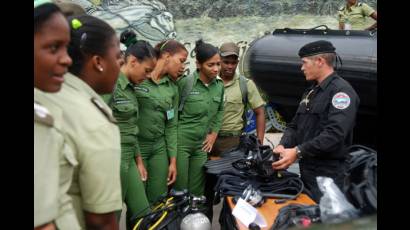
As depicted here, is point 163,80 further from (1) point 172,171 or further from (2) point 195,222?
(2) point 195,222

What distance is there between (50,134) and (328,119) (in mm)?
1970


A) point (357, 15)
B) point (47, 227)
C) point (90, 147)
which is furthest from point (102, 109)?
point (357, 15)

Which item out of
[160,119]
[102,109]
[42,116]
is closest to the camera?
[42,116]

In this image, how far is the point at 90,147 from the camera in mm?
1312

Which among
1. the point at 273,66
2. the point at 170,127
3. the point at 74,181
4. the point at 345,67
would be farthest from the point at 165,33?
the point at 74,181

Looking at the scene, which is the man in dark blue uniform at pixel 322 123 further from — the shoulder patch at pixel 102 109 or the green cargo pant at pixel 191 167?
the shoulder patch at pixel 102 109

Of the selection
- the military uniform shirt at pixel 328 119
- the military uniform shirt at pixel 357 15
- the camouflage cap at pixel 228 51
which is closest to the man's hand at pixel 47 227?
the military uniform shirt at pixel 328 119

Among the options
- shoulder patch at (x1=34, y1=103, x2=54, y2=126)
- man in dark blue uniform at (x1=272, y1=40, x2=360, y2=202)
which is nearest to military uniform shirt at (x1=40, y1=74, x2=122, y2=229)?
shoulder patch at (x1=34, y1=103, x2=54, y2=126)

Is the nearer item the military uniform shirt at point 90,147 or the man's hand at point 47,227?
the man's hand at point 47,227

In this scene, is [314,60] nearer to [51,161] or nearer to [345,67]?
[345,67]

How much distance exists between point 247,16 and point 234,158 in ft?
18.4

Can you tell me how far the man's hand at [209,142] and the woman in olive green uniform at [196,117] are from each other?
0.13 ft

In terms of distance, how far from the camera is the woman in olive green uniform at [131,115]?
2908 mm

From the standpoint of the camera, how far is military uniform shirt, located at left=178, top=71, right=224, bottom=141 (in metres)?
3.58
